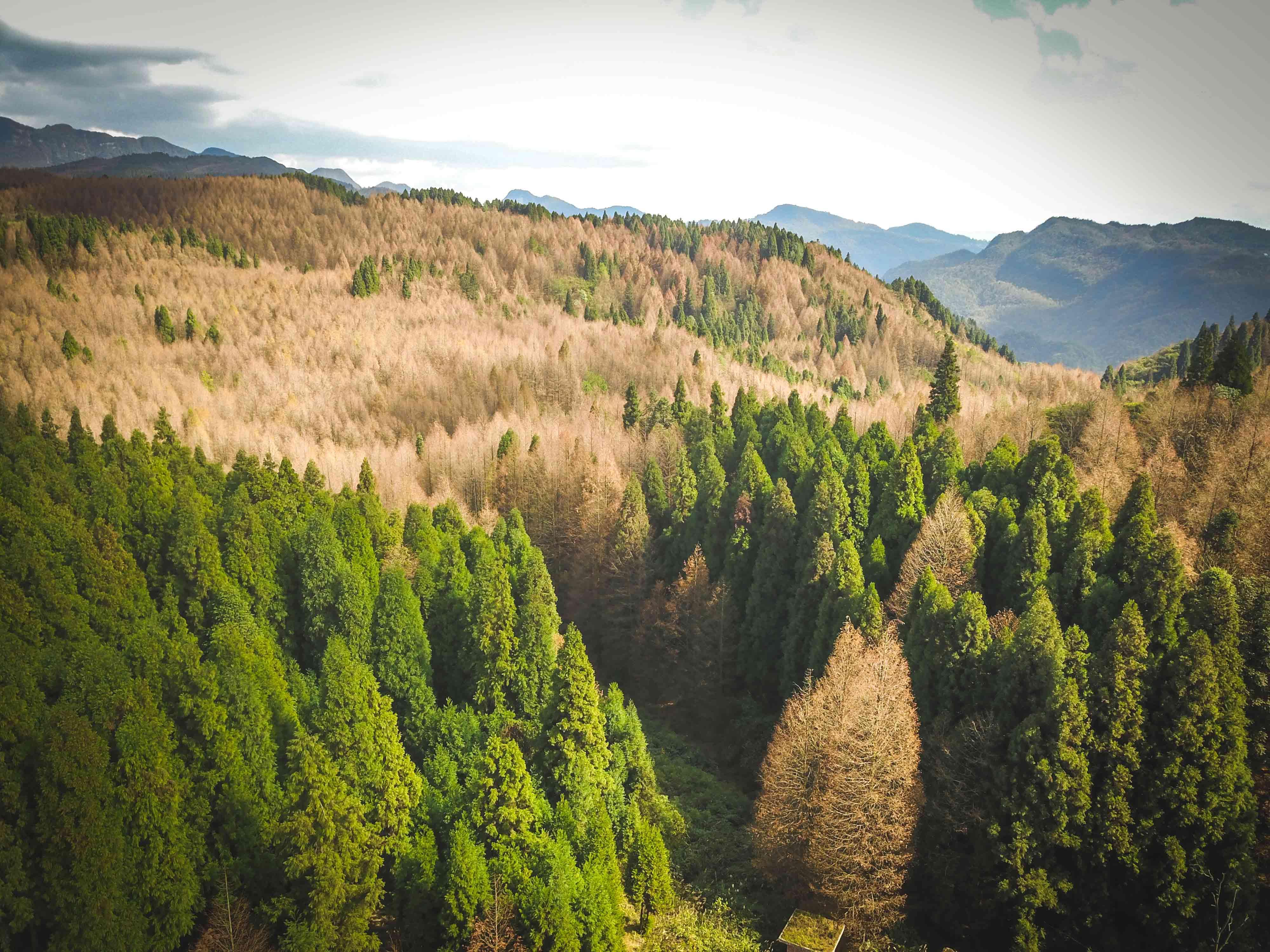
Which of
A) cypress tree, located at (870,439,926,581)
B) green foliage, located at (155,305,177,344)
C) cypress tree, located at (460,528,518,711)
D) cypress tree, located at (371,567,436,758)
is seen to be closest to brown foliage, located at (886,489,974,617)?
cypress tree, located at (870,439,926,581)

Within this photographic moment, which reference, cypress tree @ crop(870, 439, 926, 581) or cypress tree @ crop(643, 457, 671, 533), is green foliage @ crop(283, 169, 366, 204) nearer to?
cypress tree @ crop(643, 457, 671, 533)

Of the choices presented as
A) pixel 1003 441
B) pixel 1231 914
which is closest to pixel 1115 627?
pixel 1231 914

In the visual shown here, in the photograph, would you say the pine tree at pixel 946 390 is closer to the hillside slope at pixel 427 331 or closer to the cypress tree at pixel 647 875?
the hillside slope at pixel 427 331

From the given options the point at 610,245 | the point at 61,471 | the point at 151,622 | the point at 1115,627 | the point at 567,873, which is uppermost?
the point at 610,245

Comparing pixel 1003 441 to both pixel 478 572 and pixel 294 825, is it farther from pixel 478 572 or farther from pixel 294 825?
pixel 294 825

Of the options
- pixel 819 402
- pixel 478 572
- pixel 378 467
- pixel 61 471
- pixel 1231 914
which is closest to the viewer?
pixel 1231 914

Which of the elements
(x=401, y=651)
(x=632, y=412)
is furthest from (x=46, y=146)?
(x=401, y=651)

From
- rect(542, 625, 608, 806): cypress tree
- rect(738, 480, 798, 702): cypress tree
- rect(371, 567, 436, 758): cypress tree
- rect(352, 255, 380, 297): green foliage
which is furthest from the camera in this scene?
rect(352, 255, 380, 297): green foliage

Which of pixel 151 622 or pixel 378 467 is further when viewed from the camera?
pixel 378 467
